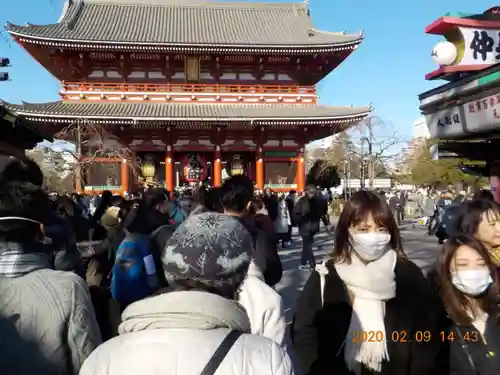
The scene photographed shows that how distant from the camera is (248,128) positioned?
2086cm

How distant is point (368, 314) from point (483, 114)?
10.2 feet

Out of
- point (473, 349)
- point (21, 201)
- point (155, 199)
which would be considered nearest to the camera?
point (21, 201)

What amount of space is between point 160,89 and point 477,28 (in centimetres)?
1676

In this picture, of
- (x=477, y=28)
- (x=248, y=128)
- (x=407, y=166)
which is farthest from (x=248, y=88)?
(x=407, y=166)

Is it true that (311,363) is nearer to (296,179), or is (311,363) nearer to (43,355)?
(43,355)

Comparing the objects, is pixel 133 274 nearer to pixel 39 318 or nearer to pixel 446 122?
pixel 39 318

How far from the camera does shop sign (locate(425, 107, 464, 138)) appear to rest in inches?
197

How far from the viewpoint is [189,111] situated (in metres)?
19.9

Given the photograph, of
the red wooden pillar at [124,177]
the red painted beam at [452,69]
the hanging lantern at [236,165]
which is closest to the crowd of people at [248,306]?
the red painted beam at [452,69]

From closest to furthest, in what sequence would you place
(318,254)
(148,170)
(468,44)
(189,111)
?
(468,44)
(318,254)
(189,111)
(148,170)

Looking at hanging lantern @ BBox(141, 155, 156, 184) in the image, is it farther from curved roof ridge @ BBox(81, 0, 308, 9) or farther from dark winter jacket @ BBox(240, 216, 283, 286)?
dark winter jacket @ BBox(240, 216, 283, 286)

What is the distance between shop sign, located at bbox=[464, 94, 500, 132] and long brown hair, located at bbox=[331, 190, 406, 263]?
8.27 ft

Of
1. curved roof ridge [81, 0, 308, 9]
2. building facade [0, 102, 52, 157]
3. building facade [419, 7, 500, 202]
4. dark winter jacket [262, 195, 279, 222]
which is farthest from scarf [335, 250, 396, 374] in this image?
curved roof ridge [81, 0, 308, 9]

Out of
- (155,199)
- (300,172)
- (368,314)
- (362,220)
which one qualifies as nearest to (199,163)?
(300,172)
